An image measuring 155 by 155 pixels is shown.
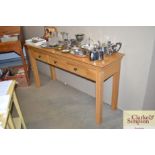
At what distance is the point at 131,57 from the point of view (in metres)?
1.86

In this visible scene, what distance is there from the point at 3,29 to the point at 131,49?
7.07 ft

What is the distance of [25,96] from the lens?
271 cm

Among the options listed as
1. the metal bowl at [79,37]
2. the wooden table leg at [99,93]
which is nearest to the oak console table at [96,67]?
the wooden table leg at [99,93]

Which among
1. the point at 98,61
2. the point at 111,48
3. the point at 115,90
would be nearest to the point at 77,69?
the point at 98,61

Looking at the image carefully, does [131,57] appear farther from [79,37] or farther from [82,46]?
[79,37]

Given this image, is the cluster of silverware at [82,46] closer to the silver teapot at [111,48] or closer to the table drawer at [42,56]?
the silver teapot at [111,48]

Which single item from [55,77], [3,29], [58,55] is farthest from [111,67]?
[3,29]

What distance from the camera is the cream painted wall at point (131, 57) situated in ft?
5.50

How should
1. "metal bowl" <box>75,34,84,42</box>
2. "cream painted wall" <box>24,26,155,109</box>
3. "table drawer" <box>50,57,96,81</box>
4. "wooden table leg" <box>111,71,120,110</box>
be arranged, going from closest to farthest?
"cream painted wall" <box>24,26,155,109</box> < "table drawer" <box>50,57,96,81</box> < "wooden table leg" <box>111,71,120,110</box> < "metal bowl" <box>75,34,84,42</box>

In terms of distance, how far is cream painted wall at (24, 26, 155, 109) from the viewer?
168 cm

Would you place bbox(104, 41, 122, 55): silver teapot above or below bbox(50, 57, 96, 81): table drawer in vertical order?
above

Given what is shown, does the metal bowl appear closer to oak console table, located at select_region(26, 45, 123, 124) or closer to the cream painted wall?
the cream painted wall

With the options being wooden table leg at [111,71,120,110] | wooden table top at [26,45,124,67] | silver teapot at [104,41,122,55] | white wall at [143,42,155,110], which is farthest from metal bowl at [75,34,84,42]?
white wall at [143,42,155,110]

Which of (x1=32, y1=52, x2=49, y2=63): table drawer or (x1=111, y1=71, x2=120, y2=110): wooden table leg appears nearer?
(x1=111, y1=71, x2=120, y2=110): wooden table leg
